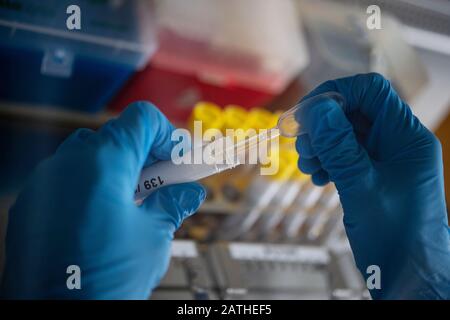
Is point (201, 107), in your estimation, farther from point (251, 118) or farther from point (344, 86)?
point (344, 86)

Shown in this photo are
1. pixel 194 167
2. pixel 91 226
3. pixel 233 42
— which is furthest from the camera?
pixel 233 42

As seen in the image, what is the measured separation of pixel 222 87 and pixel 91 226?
2.97 ft

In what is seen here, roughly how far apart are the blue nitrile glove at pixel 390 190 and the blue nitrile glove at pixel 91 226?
1.13 ft

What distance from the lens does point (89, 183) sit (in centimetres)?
85

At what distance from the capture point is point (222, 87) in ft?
5.42

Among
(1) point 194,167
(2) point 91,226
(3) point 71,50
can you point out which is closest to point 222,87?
(3) point 71,50

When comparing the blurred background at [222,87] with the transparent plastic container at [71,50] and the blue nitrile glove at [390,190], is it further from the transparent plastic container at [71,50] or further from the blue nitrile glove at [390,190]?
the blue nitrile glove at [390,190]

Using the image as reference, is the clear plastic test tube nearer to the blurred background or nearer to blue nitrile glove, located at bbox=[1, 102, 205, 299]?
blue nitrile glove, located at bbox=[1, 102, 205, 299]

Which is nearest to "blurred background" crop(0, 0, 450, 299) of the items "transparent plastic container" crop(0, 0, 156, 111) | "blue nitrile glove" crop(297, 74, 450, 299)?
"transparent plastic container" crop(0, 0, 156, 111)

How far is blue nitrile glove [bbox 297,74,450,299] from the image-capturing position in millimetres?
986

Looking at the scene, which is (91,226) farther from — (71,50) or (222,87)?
(222,87)

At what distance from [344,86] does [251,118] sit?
48cm

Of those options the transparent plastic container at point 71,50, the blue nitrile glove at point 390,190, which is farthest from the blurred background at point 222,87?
the blue nitrile glove at point 390,190

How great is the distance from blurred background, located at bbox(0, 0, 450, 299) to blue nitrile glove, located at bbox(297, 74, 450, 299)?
33cm
